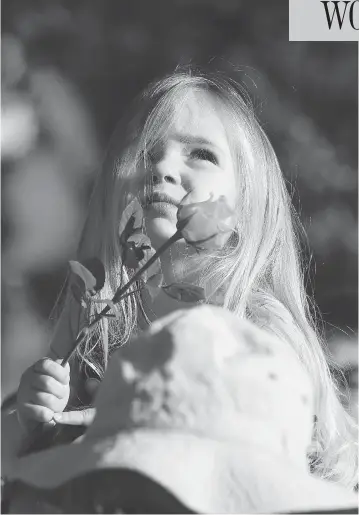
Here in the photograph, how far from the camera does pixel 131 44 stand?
91 cm

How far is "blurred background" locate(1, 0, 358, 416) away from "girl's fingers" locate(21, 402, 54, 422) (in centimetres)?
22

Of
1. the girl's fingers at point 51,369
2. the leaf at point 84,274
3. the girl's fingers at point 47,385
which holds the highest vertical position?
the leaf at point 84,274

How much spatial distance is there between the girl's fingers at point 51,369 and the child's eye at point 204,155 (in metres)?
0.31

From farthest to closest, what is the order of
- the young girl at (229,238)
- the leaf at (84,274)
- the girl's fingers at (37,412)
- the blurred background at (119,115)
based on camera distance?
the blurred background at (119,115)
the young girl at (229,238)
the girl's fingers at (37,412)
the leaf at (84,274)

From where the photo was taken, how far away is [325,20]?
2.34ft

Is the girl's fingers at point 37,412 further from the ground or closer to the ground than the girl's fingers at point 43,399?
closer to the ground

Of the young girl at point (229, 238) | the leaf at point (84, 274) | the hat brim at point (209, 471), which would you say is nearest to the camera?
the hat brim at point (209, 471)

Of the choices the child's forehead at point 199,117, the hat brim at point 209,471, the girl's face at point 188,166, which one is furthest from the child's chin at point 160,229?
the hat brim at point 209,471

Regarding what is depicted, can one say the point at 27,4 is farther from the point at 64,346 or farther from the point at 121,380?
the point at 121,380

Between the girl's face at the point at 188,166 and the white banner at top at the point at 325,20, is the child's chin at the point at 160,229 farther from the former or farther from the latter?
the white banner at top at the point at 325,20

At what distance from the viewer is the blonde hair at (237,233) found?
832mm

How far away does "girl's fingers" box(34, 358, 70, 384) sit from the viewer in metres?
0.65

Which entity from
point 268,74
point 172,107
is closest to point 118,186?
point 172,107

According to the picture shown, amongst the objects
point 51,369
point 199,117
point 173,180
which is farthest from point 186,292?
point 199,117
